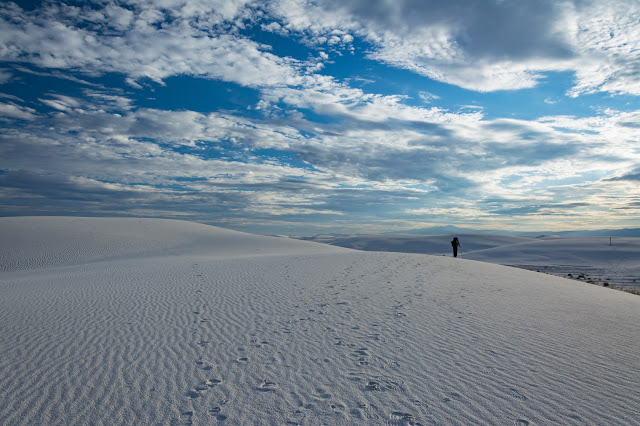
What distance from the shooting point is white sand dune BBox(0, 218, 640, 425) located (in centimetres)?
451

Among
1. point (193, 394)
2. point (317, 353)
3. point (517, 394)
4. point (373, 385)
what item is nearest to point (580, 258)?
point (517, 394)

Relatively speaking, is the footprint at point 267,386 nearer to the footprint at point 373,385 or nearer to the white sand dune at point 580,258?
the footprint at point 373,385

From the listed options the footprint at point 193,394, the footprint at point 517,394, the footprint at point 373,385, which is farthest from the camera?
the footprint at point 373,385

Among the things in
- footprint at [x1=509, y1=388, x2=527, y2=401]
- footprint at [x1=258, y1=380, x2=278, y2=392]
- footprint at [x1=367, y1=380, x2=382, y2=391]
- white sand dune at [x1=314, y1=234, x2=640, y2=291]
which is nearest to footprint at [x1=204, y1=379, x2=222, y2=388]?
footprint at [x1=258, y1=380, x2=278, y2=392]

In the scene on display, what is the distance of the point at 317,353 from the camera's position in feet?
20.3

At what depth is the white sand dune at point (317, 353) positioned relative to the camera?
4.51 metres

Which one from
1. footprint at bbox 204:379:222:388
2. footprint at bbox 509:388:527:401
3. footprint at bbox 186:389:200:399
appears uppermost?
footprint at bbox 509:388:527:401

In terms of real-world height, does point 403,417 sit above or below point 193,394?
above

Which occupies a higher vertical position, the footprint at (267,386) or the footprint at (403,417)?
the footprint at (403,417)

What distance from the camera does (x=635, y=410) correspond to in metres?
4.43

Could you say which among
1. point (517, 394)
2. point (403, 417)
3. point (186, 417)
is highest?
point (517, 394)

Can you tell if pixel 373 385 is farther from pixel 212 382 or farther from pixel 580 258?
pixel 580 258

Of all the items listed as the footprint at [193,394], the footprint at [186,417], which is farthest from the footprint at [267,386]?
the footprint at [186,417]

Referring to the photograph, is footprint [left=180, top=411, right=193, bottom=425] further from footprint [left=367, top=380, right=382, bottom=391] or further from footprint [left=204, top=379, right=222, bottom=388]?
footprint [left=367, top=380, right=382, bottom=391]
